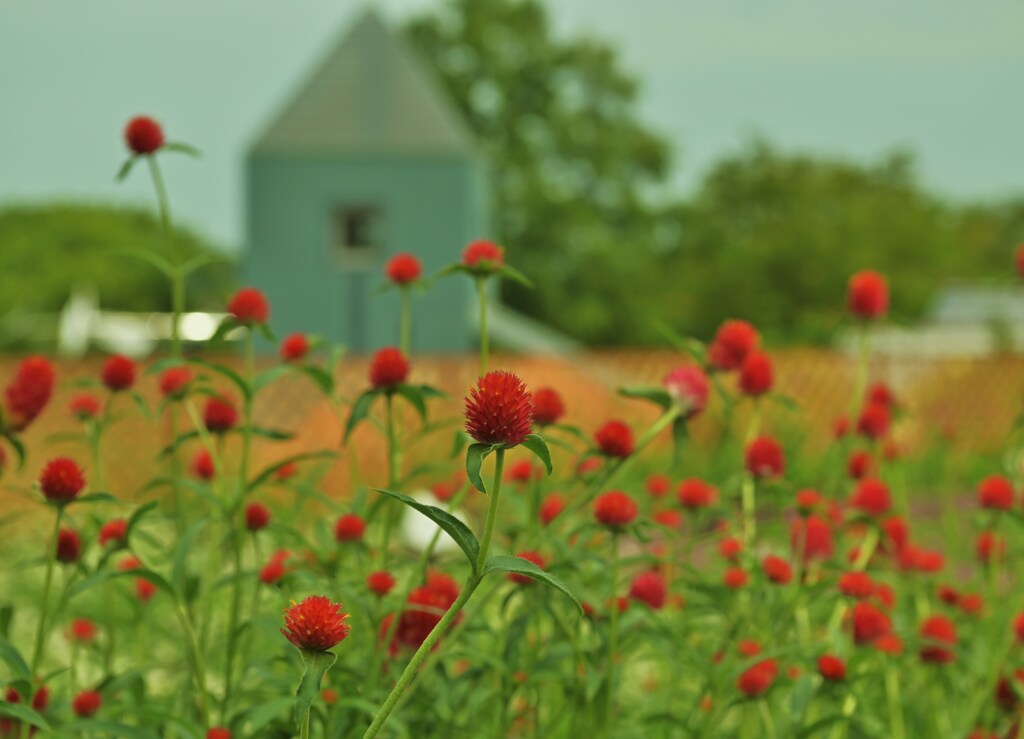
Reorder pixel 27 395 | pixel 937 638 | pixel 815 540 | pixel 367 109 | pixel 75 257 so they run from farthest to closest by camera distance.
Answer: pixel 75 257 < pixel 367 109 < pixel 815 540 < pixel 937 638 < pixel 27 395

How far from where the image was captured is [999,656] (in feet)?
6.12

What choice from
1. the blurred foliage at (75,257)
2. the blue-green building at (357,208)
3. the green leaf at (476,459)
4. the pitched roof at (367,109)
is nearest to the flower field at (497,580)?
the green leaf at (476,459)

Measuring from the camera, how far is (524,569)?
760 millimetres

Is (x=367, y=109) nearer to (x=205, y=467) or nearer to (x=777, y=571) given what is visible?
(x=205, y=467)

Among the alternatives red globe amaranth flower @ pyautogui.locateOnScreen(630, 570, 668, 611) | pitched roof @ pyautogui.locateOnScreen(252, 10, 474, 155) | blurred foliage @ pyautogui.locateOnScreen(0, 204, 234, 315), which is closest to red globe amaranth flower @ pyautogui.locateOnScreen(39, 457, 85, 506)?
red globe amaranth flower @ pyautogui.locateOnScreen(630, 570, 668, 611)

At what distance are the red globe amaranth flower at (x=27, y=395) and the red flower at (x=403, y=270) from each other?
16.3 inches

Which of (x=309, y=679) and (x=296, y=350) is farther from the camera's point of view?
(x=296, y=350)

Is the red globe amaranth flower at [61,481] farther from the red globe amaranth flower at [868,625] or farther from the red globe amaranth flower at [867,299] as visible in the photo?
the red globe amaranth flower at [867,299]

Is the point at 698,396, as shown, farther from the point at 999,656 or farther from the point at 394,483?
the point at 999,656

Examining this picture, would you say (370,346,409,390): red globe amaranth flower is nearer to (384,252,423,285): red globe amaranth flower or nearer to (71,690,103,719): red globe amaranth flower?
(384,252,423,285): red globe amaranth flower

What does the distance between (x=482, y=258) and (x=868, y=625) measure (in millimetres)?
650

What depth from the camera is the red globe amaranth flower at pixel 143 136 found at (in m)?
1.51

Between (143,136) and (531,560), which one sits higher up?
(143,136)

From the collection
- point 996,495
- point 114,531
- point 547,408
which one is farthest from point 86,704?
point 996,495
